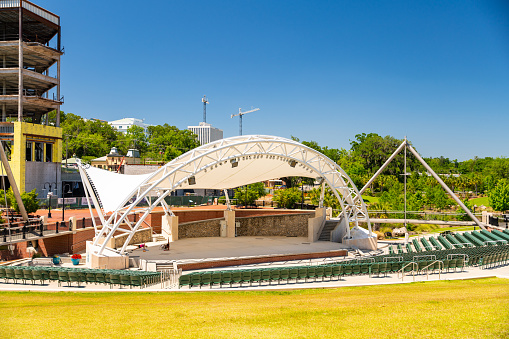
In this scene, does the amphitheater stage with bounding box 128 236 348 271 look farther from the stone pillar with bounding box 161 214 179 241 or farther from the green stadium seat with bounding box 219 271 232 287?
the green stadium seat with bounding box 219 271 232 287

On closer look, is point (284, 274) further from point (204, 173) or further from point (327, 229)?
point (327, 229)

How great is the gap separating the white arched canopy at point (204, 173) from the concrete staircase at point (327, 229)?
3.12 meters

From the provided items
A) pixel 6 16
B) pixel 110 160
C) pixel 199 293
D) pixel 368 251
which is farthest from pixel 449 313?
pixel 110 160

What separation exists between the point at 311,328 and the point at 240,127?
12878 centimetres

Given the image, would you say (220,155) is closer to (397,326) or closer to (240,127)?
(397,326)

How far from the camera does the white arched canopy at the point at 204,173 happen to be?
947 inches

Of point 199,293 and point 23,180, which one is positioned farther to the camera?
point 23,180

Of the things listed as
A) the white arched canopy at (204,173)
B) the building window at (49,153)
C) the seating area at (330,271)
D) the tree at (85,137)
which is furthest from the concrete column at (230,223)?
the tree at (85,137)

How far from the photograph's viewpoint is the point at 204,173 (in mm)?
29656

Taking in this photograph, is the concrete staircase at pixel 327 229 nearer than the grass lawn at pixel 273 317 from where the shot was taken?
No

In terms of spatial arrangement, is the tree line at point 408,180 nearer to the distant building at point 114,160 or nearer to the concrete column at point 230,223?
the concrete column at point 230,223

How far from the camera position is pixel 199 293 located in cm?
1669

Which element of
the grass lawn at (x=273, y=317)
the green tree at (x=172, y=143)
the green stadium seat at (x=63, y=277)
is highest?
the green tree at (x=172, y=143)

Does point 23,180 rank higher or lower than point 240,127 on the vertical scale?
Answer: lower
